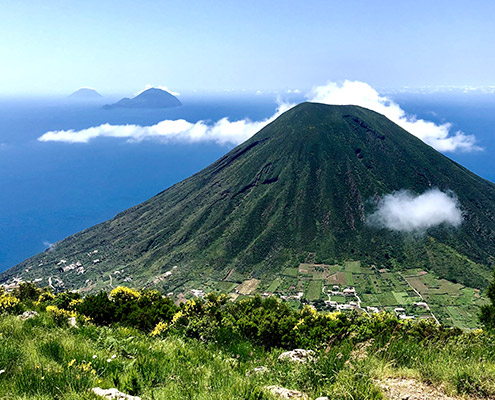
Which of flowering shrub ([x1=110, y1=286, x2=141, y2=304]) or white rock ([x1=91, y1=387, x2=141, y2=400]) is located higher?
white rock ([x1=91, y1=387, x2=141, y2=400])

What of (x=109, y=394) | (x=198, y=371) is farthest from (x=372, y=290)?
(x=109, y=394)

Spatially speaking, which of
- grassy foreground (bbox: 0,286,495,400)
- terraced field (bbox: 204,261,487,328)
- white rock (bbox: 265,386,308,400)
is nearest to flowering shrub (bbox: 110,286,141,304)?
grassy foreground (bbox: 0,286,495,400)

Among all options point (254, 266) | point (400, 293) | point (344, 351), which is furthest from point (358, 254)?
point (344, 351)

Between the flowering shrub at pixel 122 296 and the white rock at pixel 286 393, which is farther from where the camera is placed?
the flowering shrub at pixel 122 296

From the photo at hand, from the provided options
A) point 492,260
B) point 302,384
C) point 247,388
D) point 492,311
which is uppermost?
point 247,388

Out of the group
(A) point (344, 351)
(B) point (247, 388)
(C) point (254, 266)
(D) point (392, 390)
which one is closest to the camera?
(B) point (247, 388)

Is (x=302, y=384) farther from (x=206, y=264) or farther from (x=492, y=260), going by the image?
(x=492, y=260)

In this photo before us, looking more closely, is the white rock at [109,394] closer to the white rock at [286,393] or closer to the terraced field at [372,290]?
the white rock at [286,393]

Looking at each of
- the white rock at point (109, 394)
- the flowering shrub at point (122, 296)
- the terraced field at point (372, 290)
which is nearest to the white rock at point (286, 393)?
the white rock at point (109, 394)

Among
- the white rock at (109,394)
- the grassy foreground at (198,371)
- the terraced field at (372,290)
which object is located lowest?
the terraced field at (372,290)

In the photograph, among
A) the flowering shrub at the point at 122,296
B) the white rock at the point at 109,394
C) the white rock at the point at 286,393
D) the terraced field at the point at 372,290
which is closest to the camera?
the white rock at the point at 109,394

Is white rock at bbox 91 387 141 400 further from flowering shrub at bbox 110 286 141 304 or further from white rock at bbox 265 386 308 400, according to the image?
flowering shrub at bbox 110 286 141 304
